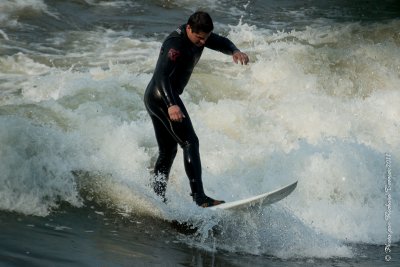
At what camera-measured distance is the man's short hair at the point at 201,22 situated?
6.04 m

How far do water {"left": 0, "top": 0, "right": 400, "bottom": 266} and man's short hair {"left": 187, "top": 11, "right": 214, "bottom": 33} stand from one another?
1.49 m

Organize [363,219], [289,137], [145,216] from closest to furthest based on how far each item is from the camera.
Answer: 1. [145,216]
2. [363,219]
3. [289,137]

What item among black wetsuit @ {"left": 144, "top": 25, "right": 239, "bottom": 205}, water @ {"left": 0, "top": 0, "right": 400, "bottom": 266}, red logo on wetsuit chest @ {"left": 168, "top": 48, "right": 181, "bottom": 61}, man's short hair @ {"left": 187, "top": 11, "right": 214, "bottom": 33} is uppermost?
man's short hair @ {"left": 187, "top": 11, "right": 214, "bottom": 33}

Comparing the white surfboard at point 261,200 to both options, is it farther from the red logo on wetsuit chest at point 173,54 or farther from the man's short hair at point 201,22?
the man's short hair at point 201,22

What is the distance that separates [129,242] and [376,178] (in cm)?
338

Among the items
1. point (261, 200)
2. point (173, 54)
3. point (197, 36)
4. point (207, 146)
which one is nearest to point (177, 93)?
point (173, 54)

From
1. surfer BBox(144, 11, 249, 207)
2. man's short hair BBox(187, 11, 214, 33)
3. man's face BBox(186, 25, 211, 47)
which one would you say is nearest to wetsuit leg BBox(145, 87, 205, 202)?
surfer BBox(144, 11, 249, 207)

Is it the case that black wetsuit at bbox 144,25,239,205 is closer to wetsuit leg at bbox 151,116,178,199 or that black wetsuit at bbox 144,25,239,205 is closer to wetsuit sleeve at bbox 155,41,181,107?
wetsuit sleeve at bbox 155,41,181,107

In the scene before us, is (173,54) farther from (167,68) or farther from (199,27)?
(199,27)

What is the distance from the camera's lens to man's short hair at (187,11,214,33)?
19.8 feet

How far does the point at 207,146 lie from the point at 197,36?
2719mm

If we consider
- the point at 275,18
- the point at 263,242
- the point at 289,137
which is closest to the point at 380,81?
the point at 289,137

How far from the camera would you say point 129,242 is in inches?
230

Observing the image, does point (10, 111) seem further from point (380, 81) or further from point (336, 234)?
point (380, 81)
